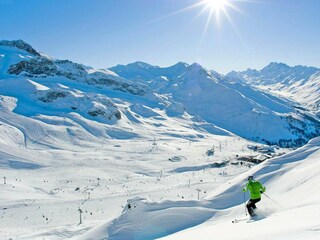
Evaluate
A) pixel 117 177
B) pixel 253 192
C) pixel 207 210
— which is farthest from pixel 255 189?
pixel 117 177

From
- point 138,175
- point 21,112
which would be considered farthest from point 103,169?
point 21,112

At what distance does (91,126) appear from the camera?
5438 inches

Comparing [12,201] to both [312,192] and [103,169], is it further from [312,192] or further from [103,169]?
[312,192]

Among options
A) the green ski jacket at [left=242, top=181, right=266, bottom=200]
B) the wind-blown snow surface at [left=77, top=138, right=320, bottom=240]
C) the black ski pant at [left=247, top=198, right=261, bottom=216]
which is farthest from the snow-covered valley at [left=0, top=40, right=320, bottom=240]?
the green ski jacket at [left=242, top=181, right=266, bottom=200]

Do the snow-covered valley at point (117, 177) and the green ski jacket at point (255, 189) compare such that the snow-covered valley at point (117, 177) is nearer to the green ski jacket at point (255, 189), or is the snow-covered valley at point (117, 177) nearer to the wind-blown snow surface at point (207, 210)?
the wind-blown snow surface at point (207, 210)

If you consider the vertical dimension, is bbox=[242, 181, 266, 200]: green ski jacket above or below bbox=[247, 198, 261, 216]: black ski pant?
above

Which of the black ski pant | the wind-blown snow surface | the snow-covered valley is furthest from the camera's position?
the snow-covered valley

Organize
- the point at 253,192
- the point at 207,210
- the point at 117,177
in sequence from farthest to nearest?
1. the point at 117,177
2. the point at 207,210
3. the point at 253,192

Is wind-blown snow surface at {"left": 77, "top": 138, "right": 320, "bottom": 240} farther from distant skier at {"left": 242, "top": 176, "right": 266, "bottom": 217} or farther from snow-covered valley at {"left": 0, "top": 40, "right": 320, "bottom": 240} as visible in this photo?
distant skier at {"left": 242, "top": 176, "right": 266, "bottom": 217}

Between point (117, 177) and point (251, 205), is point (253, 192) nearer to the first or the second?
point (251, 205)

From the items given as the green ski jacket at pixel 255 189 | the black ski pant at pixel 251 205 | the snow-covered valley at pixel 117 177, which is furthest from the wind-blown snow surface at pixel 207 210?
the green ski jacket at pixel 255 189

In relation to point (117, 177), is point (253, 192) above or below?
below

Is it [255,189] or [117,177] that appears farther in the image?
[117,177]

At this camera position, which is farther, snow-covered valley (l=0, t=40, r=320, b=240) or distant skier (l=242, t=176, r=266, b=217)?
snow-covered valley (l=0, t=40, r=320, b=240)
